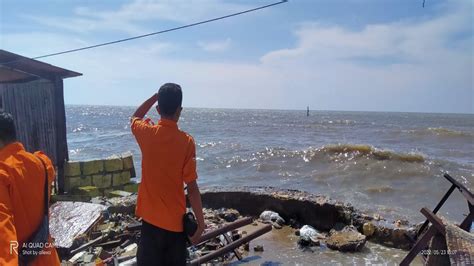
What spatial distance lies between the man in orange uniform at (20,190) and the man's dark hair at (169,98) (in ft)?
2.99

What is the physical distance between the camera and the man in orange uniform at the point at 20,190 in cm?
215

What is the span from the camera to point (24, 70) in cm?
759

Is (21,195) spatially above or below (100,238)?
above

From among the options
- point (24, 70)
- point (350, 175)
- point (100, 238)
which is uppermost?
point (24, 70)

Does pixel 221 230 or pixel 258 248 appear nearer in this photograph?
pixel 221 230

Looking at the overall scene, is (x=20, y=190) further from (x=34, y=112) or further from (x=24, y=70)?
(x=34, y=112)

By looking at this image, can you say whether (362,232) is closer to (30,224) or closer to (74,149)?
(30,224)

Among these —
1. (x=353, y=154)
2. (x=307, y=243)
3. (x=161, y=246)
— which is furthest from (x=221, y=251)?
(x=353, y=154)

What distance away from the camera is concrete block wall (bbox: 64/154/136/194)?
8500 mm

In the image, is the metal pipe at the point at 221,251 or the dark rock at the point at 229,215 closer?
the metal pipe at the point at 221,251

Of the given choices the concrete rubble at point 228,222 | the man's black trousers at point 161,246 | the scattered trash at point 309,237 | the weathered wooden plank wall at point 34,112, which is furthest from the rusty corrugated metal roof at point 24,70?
the scattered trash at point 309,237

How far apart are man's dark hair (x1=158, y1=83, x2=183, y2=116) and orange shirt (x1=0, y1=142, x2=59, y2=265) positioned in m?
0.92

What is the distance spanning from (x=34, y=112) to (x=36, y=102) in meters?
0.21

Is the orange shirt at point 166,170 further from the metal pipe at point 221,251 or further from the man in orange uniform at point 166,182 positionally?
the metal pipe at point 221,251
